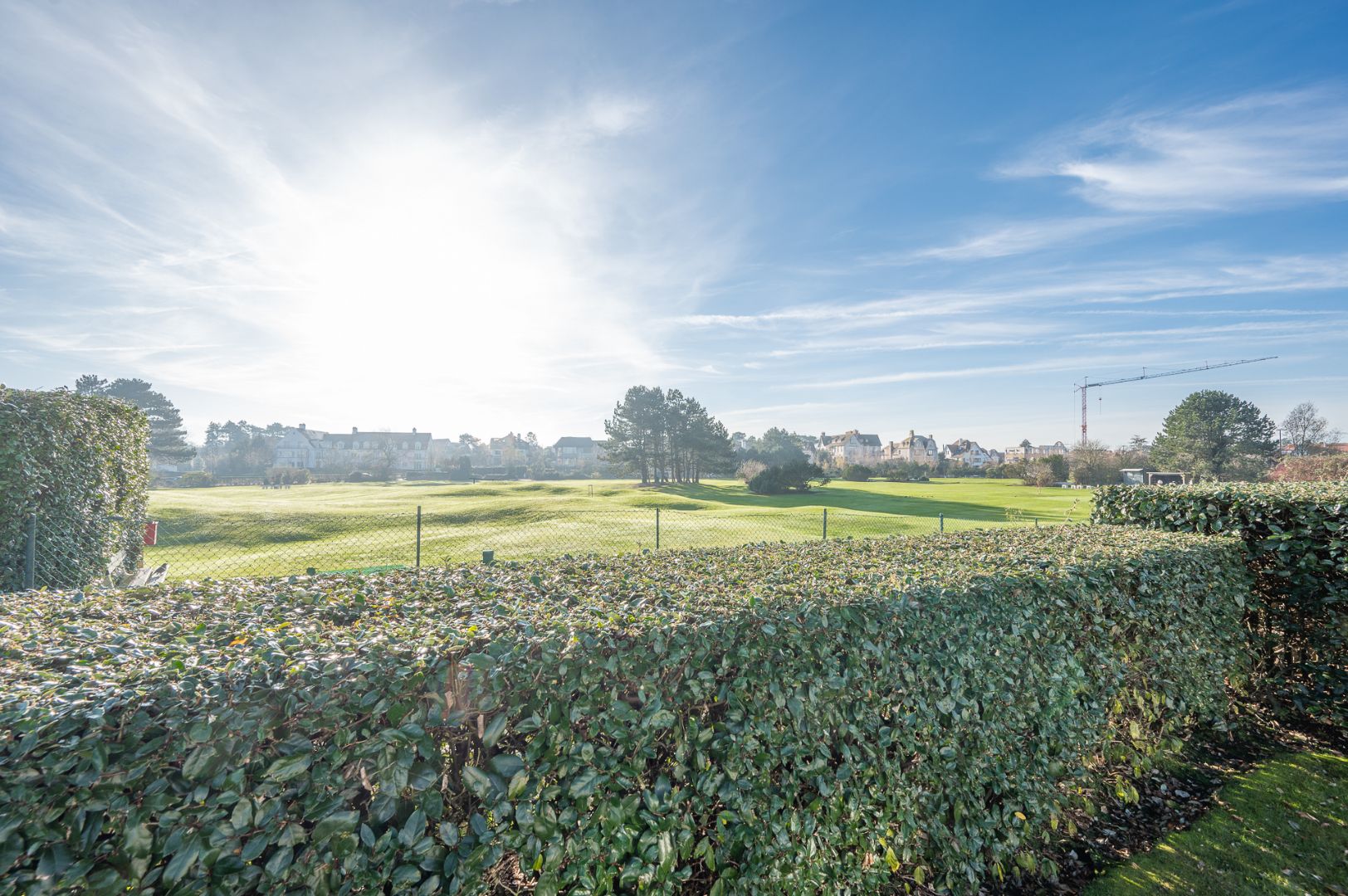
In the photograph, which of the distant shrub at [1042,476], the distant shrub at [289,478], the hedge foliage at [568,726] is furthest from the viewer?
the distant shrub at [1042,476]

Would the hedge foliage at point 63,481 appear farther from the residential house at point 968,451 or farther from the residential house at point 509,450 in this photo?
the residential house at point 968,451

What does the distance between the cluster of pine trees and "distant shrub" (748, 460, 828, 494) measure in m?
8.83

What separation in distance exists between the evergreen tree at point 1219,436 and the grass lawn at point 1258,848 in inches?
2385

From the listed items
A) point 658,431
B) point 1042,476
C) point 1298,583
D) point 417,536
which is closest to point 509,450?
point 658,431

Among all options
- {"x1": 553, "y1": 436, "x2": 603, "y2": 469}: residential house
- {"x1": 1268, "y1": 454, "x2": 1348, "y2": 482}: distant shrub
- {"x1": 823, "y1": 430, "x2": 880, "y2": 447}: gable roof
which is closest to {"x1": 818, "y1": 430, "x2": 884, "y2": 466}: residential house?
{"x1": 823, "y1": 430, "x2": 880, "y2": 447}: gable roof

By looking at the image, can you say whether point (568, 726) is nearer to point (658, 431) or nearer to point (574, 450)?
point (658, 431)

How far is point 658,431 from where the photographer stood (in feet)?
162

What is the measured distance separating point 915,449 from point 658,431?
7153cm

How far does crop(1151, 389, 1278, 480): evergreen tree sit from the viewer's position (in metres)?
Result: 49.2

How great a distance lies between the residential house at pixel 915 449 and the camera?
102113 mm

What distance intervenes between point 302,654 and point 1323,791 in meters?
7.14

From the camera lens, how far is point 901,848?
9.17 feet

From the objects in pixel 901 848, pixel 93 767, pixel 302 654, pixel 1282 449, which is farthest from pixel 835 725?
pixel 1282 449

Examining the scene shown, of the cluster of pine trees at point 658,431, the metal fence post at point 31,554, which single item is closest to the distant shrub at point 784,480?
the cluster of pine trees at point 658,431
